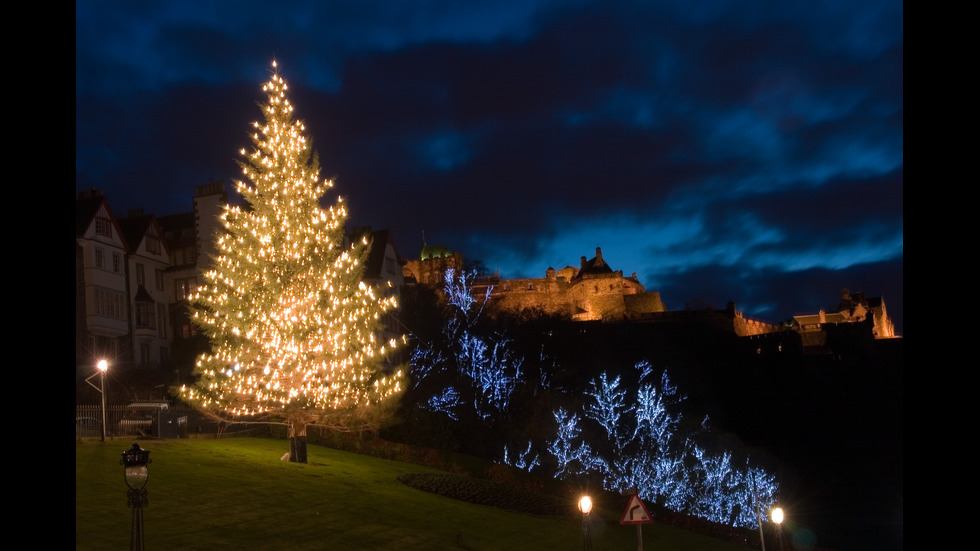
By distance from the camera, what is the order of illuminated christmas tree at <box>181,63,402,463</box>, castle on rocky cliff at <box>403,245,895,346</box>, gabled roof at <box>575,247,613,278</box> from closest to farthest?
illuminated christmas tree at <box>181,63,402,463</box>
castle on rocky cliff at <box>403,245,895,346</box>
gabled roof at <box>575,247,613,278</box>

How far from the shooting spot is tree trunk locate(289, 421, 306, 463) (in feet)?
97.8

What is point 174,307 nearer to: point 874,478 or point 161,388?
point 161,388

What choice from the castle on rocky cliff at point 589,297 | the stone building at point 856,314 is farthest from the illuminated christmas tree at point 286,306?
the stone building at point 856,314

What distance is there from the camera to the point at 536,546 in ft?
74.4

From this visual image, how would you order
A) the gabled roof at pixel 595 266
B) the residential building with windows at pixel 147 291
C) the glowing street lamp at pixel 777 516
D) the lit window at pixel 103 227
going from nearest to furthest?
the glowing street lamp at pixel 777 516 < the lit window at pixel 103 227 < the residential building with windows at pixel 147 291 < the gabled roof at pixel 595 266

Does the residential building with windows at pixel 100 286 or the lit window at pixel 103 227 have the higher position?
the lit window at pixel 103 227

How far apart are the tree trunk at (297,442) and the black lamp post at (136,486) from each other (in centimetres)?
1740

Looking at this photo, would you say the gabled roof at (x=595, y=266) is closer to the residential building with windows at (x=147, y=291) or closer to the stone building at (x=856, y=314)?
the stone building at (x=856, y=314)

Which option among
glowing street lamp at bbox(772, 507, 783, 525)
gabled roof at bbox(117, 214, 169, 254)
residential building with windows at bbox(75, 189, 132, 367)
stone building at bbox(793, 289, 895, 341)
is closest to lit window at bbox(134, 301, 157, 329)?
residential building with windows at bbox(75, 189, 132, 367)

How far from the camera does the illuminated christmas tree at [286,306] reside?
96.2ft

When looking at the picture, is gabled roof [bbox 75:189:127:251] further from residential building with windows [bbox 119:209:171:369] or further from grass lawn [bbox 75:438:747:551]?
grass lawn [bbox 75:438:747:551]

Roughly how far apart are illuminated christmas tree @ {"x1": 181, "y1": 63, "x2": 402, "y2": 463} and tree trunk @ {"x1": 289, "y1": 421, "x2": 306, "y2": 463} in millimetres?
34

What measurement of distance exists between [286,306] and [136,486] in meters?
17.6
